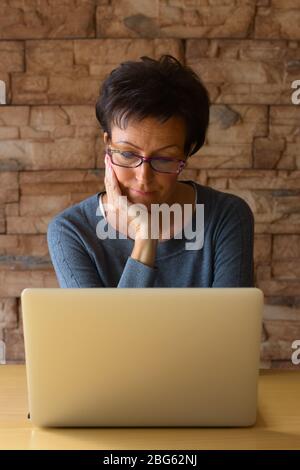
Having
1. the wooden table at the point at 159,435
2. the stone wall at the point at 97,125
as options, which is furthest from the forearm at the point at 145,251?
the stone wall at the point at 97,125

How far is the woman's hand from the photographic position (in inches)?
61.2

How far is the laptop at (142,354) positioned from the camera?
0.99 metres

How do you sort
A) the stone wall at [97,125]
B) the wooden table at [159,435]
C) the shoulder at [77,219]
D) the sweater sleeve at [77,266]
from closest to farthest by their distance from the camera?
the wooden table at [159,435]
the sweater sleeve at [77,266]
the shoulder at [77,219]
the stone wall at [97,125]

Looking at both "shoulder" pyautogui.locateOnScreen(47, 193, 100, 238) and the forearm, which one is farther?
"shoulder" pyautogui.locateOnScreen(47, 193, 100, 238)

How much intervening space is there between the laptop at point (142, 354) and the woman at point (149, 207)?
0.45 metres

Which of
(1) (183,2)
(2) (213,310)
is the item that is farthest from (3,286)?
(2) (213,310)

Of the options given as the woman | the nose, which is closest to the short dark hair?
the woman

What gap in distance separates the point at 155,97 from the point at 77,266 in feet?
1.50

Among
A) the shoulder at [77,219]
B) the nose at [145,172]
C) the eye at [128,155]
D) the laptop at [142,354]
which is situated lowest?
the laptop at [142,354]

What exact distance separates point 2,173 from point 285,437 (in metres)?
1.60

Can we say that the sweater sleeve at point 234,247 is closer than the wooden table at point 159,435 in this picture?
No

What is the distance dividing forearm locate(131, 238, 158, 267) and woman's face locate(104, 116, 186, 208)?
0.13 meters

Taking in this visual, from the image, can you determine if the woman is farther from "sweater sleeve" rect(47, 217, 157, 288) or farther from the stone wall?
the stone wall

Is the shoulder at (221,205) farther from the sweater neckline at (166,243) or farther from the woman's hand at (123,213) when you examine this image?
the woman's hand at (123,213)
